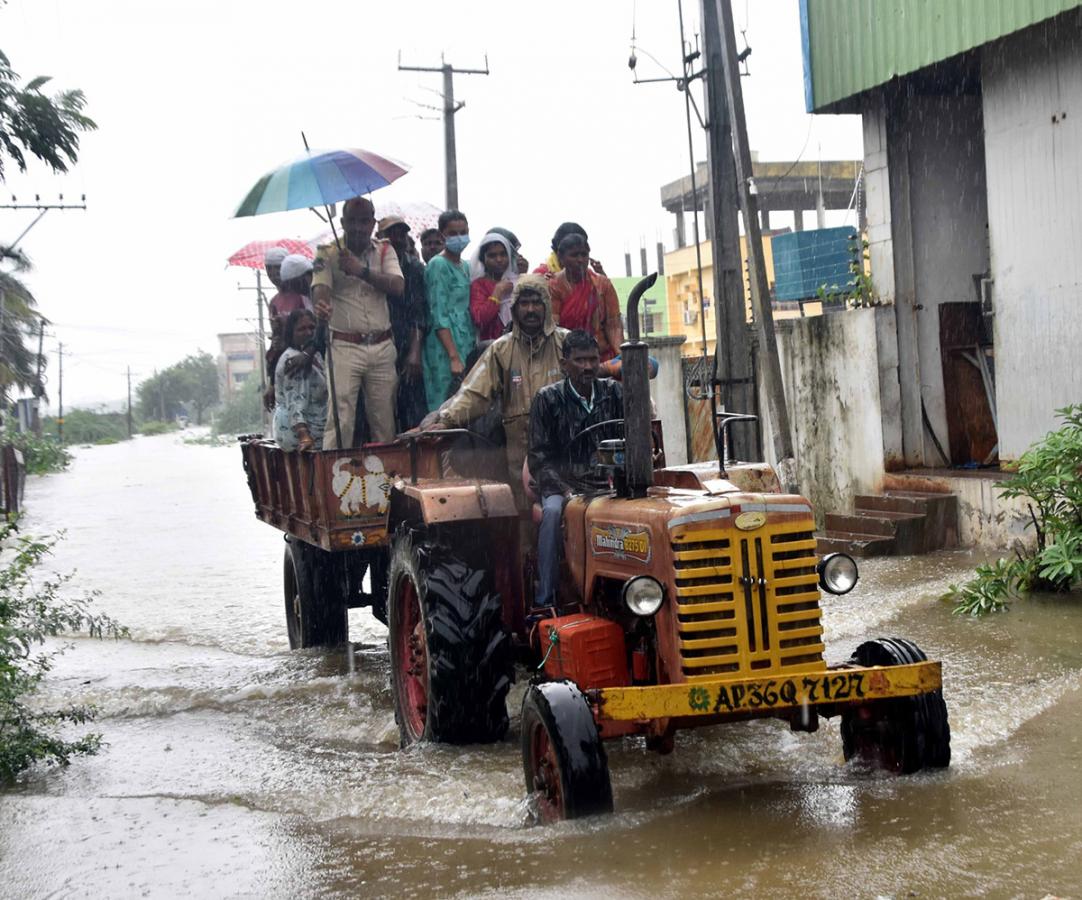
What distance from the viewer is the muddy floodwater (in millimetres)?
4555

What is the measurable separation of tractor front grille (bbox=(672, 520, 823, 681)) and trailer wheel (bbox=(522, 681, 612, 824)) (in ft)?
1.47

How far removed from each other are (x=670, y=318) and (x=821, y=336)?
28779 mm

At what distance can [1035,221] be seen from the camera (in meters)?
11.5

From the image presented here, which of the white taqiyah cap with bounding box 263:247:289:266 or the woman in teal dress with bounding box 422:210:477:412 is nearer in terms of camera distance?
the woman in teal dress with bounding box 422:210:477:412

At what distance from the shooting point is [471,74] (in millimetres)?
28891

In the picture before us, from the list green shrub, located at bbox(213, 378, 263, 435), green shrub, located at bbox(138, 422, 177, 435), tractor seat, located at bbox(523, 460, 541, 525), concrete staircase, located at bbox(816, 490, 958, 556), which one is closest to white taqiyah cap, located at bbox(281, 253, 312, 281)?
tractor seat, located at bbox(523, 460, 541, 525)

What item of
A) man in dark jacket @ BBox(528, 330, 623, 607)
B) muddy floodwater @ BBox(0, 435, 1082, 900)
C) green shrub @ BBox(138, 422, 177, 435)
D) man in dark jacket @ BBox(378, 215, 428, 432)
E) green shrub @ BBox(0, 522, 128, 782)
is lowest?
muddy floodwater @ BBox(0, 435, 1082, 900)

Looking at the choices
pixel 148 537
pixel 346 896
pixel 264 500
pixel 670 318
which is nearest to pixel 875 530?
pixel 264 500

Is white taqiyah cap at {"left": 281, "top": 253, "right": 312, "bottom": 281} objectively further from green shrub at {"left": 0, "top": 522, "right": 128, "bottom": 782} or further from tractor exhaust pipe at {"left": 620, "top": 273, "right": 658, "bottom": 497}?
tractor exhaust pipe at {"left": 620, "top": 273, "right": 658, "bottom": 497}

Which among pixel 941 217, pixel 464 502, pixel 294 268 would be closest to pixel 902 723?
pixel 464 502

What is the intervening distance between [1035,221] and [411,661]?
7.46 m

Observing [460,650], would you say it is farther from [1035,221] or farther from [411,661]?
[1035,221]

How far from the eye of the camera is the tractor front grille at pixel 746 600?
497 centimetres

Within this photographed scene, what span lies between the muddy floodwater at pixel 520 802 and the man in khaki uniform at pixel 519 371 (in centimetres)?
167
